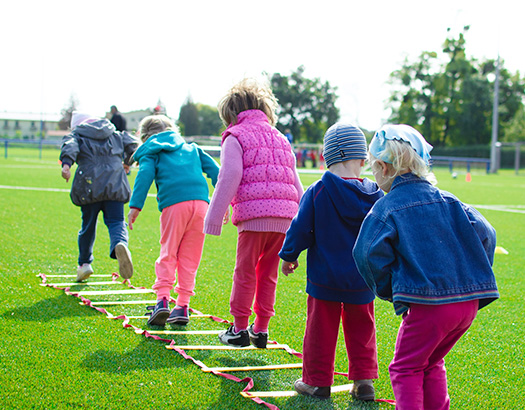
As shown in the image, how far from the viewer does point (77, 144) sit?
17.9 ft

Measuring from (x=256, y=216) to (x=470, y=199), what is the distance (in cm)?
1433

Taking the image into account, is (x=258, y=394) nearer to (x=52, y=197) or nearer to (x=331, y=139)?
(x=331, y=139)

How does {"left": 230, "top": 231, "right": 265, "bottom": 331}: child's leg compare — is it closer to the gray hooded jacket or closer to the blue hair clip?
the blue hair clip

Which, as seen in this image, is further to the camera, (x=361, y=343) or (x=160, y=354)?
(x=160, y=354)

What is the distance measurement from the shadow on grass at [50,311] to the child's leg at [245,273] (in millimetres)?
1397

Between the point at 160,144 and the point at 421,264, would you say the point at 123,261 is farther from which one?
the point at 421,264

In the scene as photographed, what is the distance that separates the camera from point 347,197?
292 centimetres

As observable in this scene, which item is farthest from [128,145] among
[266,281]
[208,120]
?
[208,120]

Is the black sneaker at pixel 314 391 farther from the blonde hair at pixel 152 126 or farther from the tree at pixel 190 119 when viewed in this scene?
the tree at pixel 190 119

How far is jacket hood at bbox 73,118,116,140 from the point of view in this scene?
5520 millimetres

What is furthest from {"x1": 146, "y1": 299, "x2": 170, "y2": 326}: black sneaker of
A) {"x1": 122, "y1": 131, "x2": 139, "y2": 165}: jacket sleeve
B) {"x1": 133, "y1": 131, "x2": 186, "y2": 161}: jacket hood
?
{"x1": 122, "y1": 131, "x2": 139, "y2": 165}: jacket sleeve

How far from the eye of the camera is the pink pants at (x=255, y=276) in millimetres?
3691

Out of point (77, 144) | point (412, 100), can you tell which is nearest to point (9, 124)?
point (412, 100)

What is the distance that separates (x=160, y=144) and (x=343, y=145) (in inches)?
71.4
